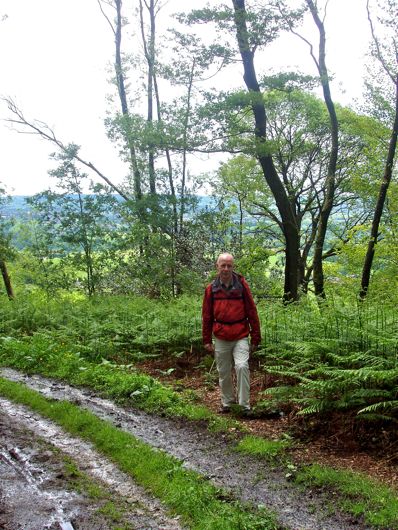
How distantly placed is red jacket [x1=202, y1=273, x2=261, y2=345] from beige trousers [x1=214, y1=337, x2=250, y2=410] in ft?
0.46

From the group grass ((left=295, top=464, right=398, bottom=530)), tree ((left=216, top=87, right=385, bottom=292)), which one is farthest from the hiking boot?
tree ((left=216, top=87, right=385, bottom=292))

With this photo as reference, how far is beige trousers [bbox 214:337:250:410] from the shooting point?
754 centimetres

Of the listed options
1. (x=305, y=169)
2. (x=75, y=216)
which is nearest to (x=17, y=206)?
(x=75, y=216)

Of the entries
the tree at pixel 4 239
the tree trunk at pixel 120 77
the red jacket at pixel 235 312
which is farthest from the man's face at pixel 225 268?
the tree at pixel 4 239

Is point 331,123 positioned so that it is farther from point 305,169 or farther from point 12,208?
point 12,208

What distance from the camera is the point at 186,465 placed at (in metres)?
6.06

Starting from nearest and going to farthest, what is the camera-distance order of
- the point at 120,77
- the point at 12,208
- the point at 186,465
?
the point at 186,465
the point at 120,77
the point at 12,208

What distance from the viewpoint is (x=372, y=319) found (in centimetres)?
799

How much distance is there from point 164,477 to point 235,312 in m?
2.83

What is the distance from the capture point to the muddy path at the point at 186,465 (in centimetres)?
480

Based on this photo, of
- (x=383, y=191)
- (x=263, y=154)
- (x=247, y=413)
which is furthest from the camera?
(x=383, y=191)

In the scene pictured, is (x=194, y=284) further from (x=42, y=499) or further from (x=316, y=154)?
(x=42, y=499)

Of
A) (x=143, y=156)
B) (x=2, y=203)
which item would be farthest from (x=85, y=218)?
(x=2, y=203)

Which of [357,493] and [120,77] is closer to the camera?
[357,493]
